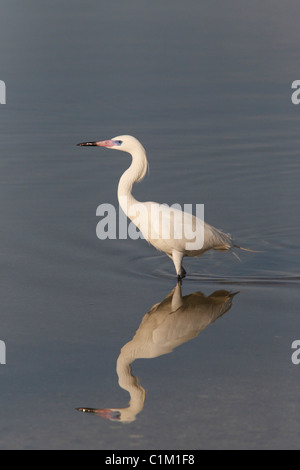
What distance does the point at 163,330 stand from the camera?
7.30 metres

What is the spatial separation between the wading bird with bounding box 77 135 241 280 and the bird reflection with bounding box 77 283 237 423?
380mm

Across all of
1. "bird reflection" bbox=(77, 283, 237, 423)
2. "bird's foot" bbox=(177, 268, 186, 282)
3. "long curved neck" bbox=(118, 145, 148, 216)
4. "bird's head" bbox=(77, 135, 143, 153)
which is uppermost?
"bird's head" bbox=(77, 135, 143, 153)

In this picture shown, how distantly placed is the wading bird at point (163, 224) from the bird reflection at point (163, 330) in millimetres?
380

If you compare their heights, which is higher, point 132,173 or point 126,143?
point 126,143

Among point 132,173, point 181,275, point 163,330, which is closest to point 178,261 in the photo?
point 181,275

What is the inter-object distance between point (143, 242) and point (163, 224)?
1284 millimetres

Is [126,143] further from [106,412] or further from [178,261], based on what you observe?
[106,412]

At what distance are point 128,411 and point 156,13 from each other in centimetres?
1515

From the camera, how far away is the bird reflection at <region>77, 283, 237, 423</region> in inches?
238

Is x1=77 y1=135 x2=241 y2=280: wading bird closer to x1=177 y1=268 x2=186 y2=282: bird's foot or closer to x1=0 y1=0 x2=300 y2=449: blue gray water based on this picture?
x1=177 y1=268 x2=186 y2=282: bird's foot

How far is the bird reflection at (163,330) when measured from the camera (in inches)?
238

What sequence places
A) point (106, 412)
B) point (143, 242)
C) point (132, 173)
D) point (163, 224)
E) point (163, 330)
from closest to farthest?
point (106, 412) < point (163, 330) < point (163, 224) < point (132, 173) < point (143, 242)

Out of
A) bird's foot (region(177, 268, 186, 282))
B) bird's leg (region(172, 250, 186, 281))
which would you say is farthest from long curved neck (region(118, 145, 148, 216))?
bird's foot (region(177, 268, 186, 282))

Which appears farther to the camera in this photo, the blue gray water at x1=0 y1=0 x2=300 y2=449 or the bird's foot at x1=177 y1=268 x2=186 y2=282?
the bird's foot at x1=177 y1=268 x2=186 y2=282
